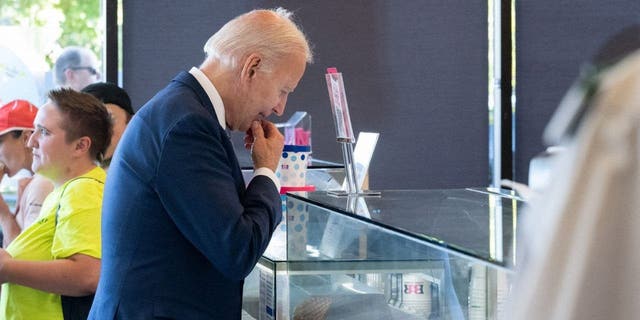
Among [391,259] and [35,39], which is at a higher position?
[35,39]

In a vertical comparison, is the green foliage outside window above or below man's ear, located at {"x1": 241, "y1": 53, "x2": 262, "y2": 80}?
above

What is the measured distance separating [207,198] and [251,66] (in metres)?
0.33

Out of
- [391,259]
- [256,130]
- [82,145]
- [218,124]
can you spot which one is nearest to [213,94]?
[218,124]

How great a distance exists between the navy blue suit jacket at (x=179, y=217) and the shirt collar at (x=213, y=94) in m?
0.01

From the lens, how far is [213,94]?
78.3 inches

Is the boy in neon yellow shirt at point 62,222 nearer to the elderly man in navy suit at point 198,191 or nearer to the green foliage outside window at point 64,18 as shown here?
the elderly man in navy suit at point 198,191

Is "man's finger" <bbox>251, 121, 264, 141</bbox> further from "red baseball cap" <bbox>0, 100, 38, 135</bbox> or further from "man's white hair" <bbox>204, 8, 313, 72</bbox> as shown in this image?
"red baseball cap" <bbox>0, 100, 38, 135</bbox>

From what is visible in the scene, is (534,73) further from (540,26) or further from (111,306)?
(111,306)

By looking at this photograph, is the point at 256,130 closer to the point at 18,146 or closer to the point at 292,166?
the point at 292,166

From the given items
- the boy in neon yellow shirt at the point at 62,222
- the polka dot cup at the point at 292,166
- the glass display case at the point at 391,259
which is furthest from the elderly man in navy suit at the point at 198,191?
the polka dot cup at the point at 292,166

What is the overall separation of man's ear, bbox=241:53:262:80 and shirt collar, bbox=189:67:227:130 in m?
0.07

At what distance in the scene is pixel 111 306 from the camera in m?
1.94

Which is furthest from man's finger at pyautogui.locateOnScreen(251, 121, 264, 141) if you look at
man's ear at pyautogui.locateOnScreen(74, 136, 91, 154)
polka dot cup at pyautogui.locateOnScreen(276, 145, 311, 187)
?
man's ear at pyautogui.locateOnScreen(74, 136, 91, 154)

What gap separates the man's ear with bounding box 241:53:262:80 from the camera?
1984 millimetres
